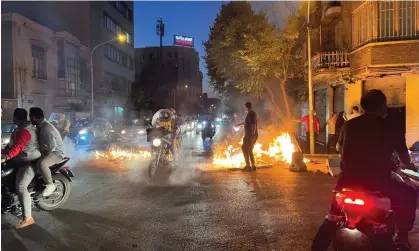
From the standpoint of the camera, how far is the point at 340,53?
16.6m

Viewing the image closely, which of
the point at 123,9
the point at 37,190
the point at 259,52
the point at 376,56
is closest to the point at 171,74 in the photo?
the point at 123,9

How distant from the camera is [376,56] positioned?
14.0 m

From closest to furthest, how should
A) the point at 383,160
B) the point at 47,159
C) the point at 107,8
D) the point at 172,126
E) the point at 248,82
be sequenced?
1. the point at 383,160
2. the point at 47,159
3. the point at 172,126
4. the point at 248,82
5. the point at 107,8

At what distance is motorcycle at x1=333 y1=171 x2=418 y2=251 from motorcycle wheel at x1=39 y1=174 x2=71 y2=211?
501cm

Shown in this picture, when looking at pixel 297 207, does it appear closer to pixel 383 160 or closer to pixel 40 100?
pixel 383 160

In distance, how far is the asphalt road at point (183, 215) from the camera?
4957mm

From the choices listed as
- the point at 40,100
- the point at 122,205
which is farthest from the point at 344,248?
the point at 40,100

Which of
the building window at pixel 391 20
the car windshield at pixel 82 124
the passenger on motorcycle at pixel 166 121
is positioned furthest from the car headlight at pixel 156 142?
the car windshield at pixel 82 124

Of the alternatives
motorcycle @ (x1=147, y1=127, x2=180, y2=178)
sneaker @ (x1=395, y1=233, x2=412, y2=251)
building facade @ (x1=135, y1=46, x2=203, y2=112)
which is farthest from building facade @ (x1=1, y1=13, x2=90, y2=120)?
building facade @ (x1=135, y1=46, x2=203, y2=112)

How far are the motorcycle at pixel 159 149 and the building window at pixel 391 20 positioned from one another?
912 cm

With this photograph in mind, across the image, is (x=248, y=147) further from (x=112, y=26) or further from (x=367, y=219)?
(x=112, y=26)

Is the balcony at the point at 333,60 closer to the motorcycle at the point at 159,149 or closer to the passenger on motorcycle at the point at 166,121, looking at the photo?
the passenger on motorcycle at the point at 166,121

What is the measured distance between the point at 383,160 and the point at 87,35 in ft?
135

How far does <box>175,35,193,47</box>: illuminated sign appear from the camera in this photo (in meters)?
93.1
